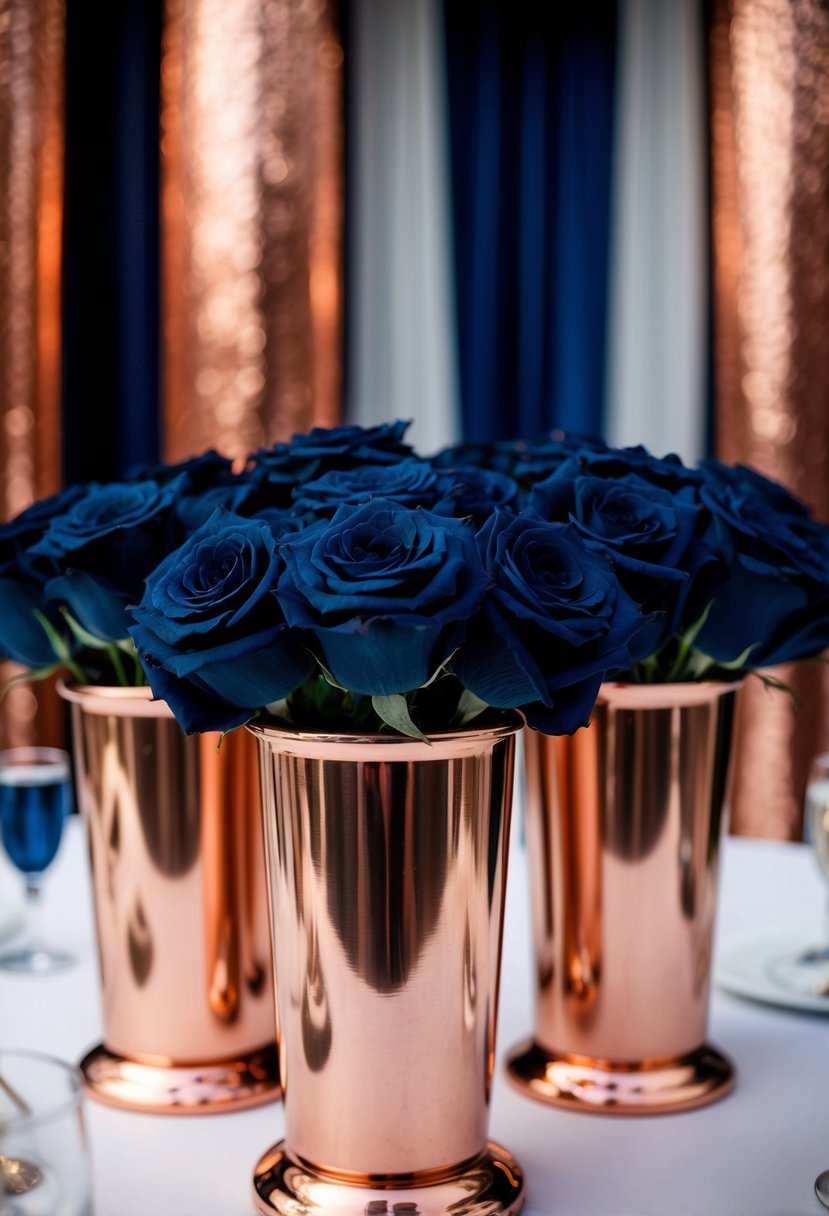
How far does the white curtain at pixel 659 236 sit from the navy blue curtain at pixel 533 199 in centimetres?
4

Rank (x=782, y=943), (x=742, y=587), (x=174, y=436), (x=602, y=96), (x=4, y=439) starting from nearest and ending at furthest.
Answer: (x=742, y=587)
(x=782, y=943)
(x=4, y=439)
(x=174, y=436)
(x=602, y=96)

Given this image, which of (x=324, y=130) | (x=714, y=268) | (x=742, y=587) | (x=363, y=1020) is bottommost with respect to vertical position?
(x=363, y=1020)

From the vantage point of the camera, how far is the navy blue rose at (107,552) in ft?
2.18

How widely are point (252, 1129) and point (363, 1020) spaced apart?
0.17m

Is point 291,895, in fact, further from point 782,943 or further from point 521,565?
point 782,943

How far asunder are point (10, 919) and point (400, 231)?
230cm

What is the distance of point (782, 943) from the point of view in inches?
38.4

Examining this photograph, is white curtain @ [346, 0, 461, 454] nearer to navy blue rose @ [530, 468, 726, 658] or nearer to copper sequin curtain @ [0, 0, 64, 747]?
copper sequin curtain @ [0, 0, 64, 747]

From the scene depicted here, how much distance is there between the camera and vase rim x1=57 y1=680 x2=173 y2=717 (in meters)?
0.70

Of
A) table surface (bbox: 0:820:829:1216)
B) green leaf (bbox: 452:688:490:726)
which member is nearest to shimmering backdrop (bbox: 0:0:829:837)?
table surface (bbox: 0:820:829:1216)

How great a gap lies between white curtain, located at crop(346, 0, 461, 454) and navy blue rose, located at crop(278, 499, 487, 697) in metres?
2.47

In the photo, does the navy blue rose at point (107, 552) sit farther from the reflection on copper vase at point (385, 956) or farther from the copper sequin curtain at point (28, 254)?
the copper sequin curtain at point (28, 254)

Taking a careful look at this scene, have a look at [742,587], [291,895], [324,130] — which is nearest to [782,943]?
[742,587]

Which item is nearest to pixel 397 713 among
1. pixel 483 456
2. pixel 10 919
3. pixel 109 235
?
pixel 483 456
